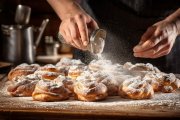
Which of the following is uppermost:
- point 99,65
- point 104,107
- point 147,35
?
point 147,35

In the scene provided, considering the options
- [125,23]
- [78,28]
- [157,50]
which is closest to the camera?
[78,28]

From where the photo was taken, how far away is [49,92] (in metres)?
2.42

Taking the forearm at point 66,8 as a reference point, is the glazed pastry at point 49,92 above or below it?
below

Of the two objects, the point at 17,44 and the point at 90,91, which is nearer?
the point at 90,91

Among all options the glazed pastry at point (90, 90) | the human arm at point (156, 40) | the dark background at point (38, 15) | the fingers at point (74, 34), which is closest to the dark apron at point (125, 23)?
the human arm at point (156, 40)

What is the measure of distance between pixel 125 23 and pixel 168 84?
3.68 ft

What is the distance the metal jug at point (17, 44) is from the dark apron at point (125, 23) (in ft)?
2.72

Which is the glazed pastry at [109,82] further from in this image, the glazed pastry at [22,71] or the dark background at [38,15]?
the dark background at [38,15]

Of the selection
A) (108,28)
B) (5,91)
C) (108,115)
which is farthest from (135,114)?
(108,28)

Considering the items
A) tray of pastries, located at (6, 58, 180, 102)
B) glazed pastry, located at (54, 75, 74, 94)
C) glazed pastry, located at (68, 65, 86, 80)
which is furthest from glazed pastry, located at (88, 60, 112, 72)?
glazed pastry, located at (54, 75, 74, 94)

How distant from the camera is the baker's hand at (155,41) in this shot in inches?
107

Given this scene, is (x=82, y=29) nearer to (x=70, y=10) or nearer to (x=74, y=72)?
(x=74, y=72)

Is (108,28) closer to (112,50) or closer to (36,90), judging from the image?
(112,50)

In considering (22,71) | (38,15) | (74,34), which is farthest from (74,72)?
(38,15)
